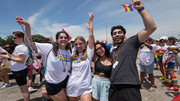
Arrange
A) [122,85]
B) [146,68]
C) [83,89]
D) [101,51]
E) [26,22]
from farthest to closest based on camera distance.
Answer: [146,68] → [101,51] → [26,22] → [83,89] → [122,85]

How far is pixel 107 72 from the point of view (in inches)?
74.9

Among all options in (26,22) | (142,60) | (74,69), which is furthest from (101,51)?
(142,60)

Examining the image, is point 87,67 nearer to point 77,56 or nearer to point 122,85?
point 77,56

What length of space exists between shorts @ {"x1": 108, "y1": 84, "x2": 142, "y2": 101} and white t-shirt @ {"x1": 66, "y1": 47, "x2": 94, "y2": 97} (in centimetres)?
55

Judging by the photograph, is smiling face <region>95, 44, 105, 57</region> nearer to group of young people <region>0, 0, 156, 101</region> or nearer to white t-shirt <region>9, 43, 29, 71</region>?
group of young people <region>0, 0, 156, 101</region>

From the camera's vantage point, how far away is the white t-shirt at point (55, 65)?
70.7 inches

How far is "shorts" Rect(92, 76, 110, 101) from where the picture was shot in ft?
5.87

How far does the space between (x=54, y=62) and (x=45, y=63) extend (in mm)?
284

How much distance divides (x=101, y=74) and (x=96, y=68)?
179 millimetres

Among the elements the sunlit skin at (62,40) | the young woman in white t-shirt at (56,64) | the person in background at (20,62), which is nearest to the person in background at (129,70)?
the young woman in white t-shirt at (56,64)

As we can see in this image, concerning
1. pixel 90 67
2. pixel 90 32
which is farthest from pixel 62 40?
pixel 90 67

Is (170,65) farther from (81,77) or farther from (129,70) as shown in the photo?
(81,77)

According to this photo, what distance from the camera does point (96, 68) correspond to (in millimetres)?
2018

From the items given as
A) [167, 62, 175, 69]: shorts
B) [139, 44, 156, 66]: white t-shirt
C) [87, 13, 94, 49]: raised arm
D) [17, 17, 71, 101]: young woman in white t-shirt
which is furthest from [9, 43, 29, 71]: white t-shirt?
[167, 62, 175, 69]: shorts
